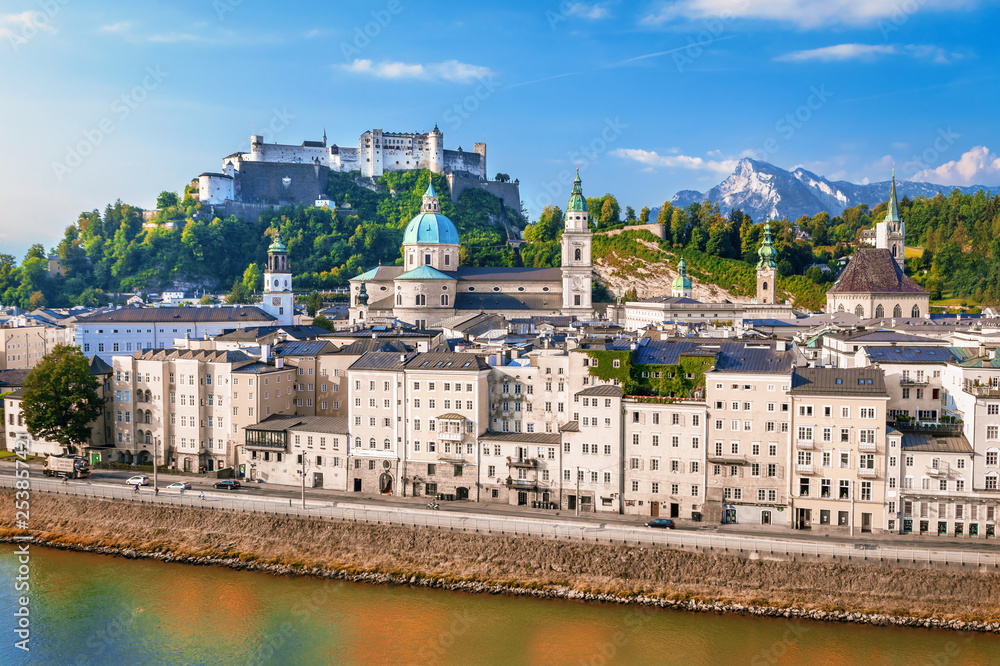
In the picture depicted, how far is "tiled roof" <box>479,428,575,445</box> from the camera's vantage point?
40719mm

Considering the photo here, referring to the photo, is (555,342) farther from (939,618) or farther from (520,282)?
(520,282)

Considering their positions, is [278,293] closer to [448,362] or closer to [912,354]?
[448,362]

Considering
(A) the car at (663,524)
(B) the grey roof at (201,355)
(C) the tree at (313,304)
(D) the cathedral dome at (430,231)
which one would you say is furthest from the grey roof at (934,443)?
(C) the tree at (313,304)

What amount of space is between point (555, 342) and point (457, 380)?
7.82 m

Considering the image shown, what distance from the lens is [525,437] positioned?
41.4 meters

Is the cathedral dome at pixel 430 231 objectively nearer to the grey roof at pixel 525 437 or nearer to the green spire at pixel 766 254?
the green spire at pixel 766 254

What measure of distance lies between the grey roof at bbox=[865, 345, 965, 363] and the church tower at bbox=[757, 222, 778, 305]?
57.8 meters

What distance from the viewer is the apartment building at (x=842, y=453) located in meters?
36.0

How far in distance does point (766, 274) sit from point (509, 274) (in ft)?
101

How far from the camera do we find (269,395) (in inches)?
1903

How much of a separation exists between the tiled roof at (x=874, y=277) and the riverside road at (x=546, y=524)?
181ft

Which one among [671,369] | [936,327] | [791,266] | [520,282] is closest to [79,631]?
[671,369]

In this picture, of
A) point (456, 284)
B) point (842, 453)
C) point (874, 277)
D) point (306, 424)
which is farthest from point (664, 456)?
point (874, 277)

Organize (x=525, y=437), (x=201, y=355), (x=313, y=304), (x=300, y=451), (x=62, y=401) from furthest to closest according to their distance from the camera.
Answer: (x=313, y=304) → (x=201, y=355) → (x=62, y=401) → (x=300, y=451) → (x=525, y=437)
